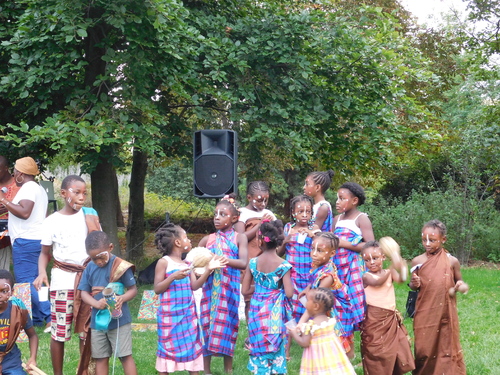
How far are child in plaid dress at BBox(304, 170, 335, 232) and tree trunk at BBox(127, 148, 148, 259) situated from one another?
318 inches

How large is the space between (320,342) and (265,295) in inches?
36.4

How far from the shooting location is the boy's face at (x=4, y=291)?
4469 mm

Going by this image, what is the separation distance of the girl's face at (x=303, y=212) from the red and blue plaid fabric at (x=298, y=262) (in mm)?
176

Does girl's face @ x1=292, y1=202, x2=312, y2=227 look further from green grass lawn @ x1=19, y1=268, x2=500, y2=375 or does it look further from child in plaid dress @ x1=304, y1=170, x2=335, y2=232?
green grass lawn @ x1=19, y1=268, x2=500, y2=375

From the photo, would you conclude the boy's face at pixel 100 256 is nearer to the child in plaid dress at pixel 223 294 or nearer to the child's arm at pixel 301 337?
the child in plaid dress at pixel 223 294

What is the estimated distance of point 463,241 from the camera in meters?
14.0

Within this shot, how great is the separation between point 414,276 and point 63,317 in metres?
2.91

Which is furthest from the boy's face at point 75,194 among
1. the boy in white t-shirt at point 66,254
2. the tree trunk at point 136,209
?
the tree trunk at point 136,209

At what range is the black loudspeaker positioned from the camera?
22.8 feet

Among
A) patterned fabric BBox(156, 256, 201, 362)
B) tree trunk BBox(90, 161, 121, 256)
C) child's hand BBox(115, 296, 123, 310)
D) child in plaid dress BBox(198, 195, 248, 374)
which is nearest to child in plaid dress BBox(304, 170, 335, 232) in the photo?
child in plaid dress BBox(198, 195, 248, 374)

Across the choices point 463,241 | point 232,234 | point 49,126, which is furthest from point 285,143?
point 463,241

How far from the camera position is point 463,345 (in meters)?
6.65

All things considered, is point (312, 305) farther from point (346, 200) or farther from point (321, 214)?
point (321, 214)

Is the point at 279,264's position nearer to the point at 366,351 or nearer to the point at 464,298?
the point at 366,351
